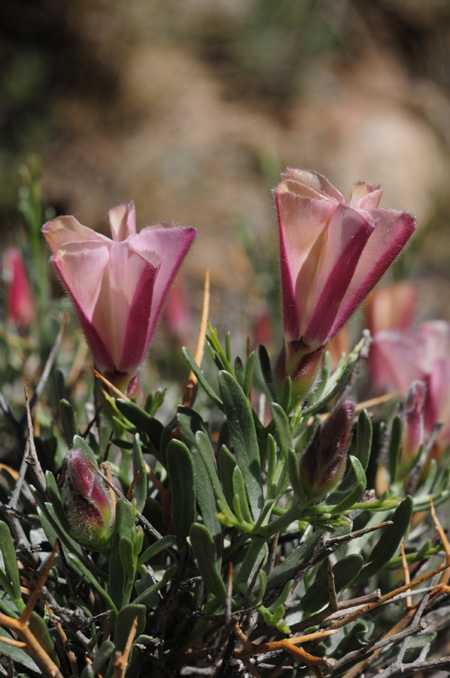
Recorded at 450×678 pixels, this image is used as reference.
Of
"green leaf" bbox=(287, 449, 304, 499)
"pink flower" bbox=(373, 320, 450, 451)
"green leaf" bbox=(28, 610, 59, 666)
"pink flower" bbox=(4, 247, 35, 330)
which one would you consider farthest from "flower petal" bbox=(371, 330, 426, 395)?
"pink flower" bbox=(4, 247, 35, 330)

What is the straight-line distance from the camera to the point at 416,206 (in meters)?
4.04

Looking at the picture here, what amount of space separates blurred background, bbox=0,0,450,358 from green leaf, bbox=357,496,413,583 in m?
2.84

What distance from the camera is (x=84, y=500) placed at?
18.7 inches

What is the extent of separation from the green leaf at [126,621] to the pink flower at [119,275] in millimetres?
199

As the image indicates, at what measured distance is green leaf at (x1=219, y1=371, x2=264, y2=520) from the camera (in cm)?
52

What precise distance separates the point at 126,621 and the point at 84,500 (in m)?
0.09

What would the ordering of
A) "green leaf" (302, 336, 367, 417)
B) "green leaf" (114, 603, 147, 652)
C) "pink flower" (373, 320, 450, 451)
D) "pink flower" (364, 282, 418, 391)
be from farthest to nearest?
1. "pink flower" (364, 282, 418, 391)
2. "pink flower" (373, 320, 450, 451)
3. "green leaf" (302, 336, 367, 417)
4. "green leaf" (114, 603, 147, 652)

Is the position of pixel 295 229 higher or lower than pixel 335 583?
higher

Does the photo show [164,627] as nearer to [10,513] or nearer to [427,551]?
[10,513]

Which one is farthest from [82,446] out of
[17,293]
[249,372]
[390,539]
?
[17,293]

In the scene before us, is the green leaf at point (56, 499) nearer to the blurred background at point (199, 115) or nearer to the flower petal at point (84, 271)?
the flower petal at point (84, 271)

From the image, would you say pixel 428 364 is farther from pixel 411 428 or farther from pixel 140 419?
pixel 140 419

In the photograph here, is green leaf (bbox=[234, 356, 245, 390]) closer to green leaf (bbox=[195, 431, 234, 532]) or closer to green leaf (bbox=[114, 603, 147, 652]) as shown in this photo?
green leaf (bbox=[195, 431, 234, 532])

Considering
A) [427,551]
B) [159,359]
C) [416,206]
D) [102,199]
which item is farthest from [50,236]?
[416,206]
